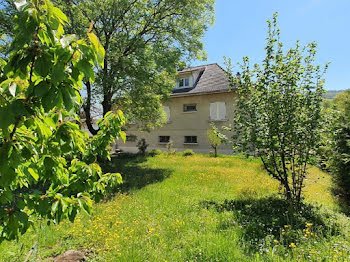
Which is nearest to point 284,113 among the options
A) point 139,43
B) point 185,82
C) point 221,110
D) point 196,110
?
point 139,43

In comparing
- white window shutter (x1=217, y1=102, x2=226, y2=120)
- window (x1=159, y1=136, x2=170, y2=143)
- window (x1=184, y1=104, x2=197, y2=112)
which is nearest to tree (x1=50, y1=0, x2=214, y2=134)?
white window shutter (x1=217, y1=102, x2=226, y2=120)

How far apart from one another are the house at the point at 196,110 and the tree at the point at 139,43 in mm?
5720

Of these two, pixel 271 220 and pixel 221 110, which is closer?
pixel 271 220

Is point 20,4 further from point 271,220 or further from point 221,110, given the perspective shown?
point 221,110

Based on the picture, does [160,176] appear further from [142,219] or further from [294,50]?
[294,50]

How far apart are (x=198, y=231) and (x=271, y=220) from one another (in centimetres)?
171

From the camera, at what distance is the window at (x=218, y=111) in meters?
17.2

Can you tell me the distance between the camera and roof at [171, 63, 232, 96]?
17.3 meters

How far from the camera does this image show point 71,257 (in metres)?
3.37

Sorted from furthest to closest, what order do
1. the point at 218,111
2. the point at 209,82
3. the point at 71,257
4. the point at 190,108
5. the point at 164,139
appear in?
1. the point at 164,139
2. the point at 190,108
3. the point at 209,82
4. the point at 218,111
5. the point at 71,257

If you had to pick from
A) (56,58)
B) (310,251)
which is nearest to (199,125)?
(310,251)

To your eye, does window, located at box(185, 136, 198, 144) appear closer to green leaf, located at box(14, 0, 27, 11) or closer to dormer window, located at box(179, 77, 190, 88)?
dormer window, located at box(179, 77, 190, 88)

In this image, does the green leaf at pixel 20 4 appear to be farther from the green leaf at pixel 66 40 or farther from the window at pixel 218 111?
the window at pixel 218 111

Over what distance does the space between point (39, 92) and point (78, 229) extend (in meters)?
4.13
